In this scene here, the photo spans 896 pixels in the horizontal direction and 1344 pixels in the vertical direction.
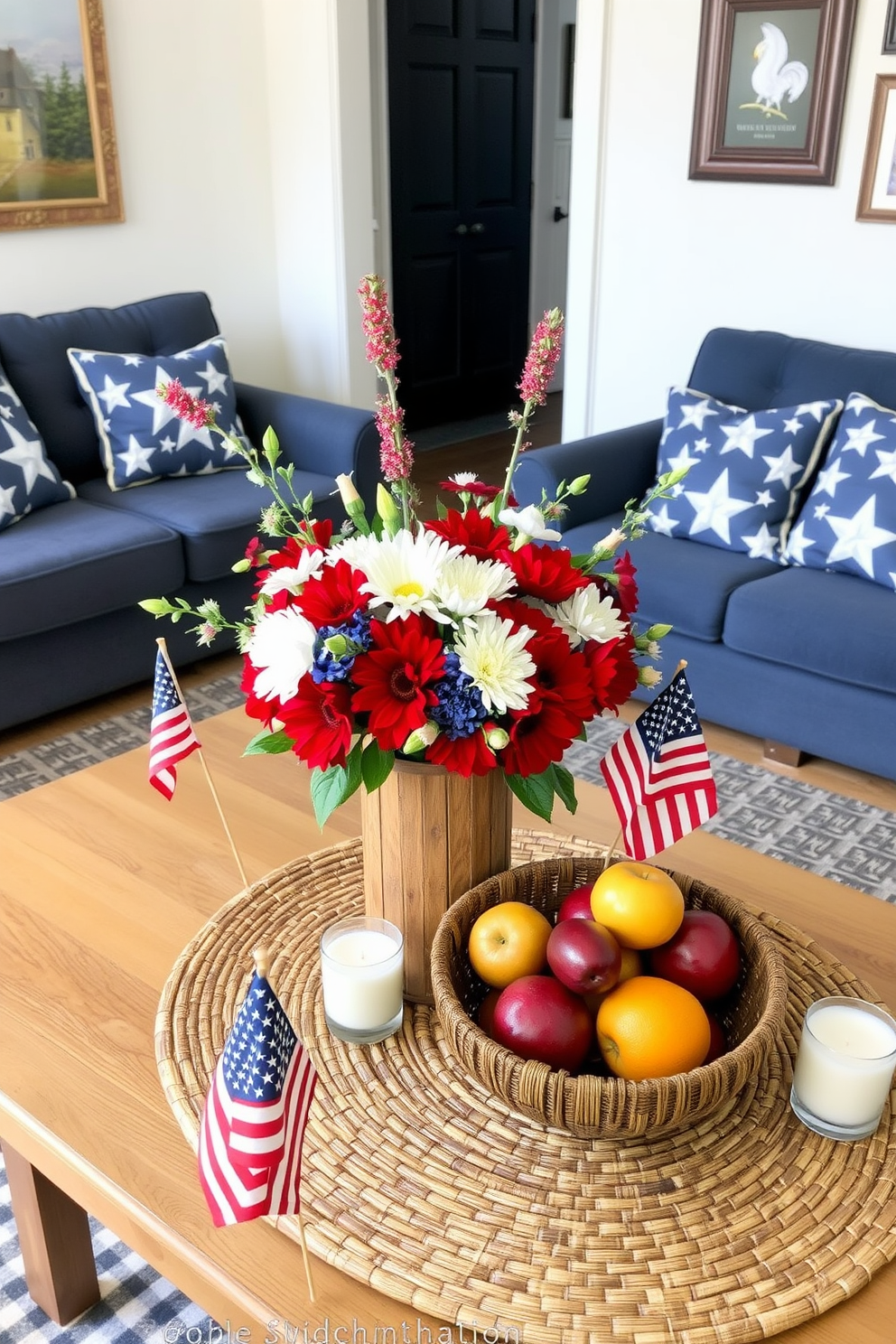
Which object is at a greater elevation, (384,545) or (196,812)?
(384,545)

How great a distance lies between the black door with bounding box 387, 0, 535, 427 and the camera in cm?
519

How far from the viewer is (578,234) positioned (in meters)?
3.61

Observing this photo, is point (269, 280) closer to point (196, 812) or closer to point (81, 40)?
point (81, 40)

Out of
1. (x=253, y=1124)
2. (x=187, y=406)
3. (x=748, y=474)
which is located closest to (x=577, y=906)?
(x=253, y=1124)

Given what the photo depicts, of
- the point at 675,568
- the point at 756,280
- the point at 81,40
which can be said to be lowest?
the point at 675,568

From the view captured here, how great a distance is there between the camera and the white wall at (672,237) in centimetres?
306

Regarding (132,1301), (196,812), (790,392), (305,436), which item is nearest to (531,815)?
(196,812)

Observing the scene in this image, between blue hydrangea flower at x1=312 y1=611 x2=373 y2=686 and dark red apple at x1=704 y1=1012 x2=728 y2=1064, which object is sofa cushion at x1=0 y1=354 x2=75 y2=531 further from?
dark red apple at x1=704 y1=1012 x2=728 y2=1064

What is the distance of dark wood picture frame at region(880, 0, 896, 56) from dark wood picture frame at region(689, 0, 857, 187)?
9cm

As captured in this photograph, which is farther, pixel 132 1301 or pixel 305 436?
pixel 305 436

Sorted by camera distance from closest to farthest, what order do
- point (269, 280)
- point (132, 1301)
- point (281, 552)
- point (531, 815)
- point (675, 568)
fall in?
point (281, 552), point (132, 1301), point (531, 815), point (675, 568), point (269, 280)

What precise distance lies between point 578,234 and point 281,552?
2865 millimetres

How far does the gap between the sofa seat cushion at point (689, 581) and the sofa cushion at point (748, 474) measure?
63 millimetres

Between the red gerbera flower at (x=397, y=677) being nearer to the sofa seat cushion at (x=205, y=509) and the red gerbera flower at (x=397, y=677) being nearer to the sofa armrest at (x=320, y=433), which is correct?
the sofa seat cushion at (x=205, y=509)
